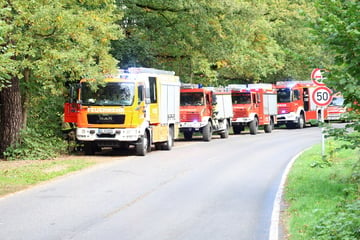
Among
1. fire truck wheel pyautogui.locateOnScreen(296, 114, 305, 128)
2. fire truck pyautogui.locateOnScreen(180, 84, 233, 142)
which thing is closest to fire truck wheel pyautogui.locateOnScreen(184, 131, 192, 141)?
fire truck pyautogui.locateOnScreen(180, 84, 233, 142)

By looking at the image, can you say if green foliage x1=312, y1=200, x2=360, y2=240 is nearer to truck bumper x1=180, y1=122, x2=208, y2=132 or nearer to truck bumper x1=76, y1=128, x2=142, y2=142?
truck bumper x1=76, y1=128, x2=142, y2=142

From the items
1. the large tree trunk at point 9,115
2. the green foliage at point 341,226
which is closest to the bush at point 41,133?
the large tree trunk at point 9,115

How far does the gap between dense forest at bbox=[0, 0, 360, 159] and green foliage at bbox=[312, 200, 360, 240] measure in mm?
2314

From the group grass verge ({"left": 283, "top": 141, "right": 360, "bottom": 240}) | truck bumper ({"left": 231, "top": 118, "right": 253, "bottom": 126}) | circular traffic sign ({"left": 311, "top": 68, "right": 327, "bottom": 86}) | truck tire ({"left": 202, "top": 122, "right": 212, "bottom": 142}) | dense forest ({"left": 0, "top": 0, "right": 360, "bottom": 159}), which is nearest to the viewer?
grass verge ({"left": 283, "top": 141, "right": 360, "bottom": 240})

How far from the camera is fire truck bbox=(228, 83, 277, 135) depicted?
1649 inches

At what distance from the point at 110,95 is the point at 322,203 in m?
13.9

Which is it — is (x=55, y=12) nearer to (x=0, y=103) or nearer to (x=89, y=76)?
(x=89, y=76)

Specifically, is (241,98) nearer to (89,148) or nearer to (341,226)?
(89,148)

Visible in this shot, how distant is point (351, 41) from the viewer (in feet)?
36.9

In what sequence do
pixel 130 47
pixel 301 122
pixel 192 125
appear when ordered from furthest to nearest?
pixel 301 122
pixel 192 125
pixel 130 47

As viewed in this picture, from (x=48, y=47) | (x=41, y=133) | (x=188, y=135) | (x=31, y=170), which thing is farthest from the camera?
(x=188, y=135)

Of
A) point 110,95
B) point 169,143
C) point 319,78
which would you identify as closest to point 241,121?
point 169,143

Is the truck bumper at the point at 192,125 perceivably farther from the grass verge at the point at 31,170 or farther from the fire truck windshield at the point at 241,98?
the grass verge at the point at 31,170

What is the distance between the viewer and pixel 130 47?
3303 cm
